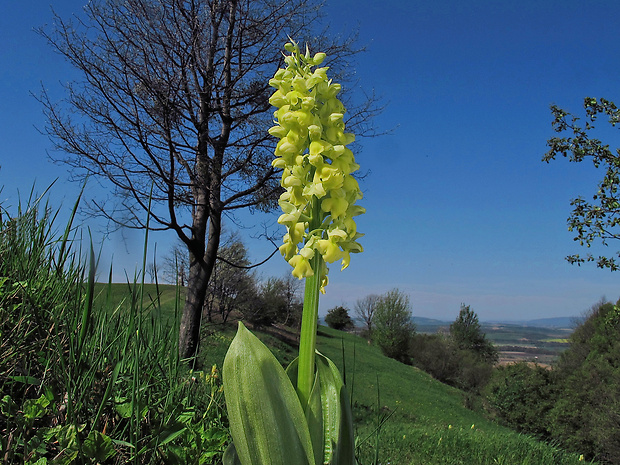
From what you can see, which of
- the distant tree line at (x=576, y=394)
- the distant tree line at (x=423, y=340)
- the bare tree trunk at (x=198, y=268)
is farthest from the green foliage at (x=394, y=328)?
the bare tree trunk at (x=198, y=268)

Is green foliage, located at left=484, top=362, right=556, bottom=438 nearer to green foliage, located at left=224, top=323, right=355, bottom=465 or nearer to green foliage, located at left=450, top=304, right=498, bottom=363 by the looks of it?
green foliage, located at left=224, top=323, right=355, bottom=465

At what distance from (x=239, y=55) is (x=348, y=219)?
7.37 m

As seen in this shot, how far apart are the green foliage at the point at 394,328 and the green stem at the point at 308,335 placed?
35727 millimetres

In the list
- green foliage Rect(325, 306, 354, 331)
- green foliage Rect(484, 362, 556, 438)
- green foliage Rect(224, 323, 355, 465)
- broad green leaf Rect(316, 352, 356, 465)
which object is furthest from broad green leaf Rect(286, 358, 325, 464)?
green foliage Rect(325, 306, 354, 331)

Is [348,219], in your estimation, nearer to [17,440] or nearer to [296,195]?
[296,195]

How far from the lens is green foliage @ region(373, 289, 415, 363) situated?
116ft

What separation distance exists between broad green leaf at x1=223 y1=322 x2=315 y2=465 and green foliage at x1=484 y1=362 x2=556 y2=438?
41.7ft

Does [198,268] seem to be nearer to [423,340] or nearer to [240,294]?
[240,294]

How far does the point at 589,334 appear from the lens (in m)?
14.2

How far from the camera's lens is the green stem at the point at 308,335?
1.21m

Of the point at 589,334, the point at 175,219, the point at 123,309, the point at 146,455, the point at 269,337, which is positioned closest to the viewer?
the point at 146,455

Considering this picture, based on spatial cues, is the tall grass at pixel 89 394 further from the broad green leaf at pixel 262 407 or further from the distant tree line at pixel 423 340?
the distant tree line at pixel 423 340

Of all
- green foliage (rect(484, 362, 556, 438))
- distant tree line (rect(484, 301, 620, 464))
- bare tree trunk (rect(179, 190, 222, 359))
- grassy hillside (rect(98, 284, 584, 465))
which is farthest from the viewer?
green foliage (rect(484, 362, 556, 438))

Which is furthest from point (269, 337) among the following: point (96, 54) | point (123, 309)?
point (123, 309)
